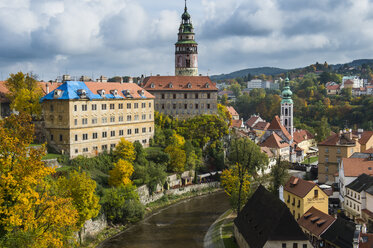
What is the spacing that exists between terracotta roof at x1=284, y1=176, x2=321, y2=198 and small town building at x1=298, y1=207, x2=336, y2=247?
194 cm

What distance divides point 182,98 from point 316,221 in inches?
1698

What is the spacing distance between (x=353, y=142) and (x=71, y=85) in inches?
1534

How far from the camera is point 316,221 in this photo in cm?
3853

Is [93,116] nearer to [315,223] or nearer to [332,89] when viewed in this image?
[315,223]

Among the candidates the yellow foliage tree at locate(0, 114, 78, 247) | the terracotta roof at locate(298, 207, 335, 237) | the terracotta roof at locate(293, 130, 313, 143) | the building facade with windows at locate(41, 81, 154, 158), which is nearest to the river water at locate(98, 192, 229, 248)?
the terracotta roof at locate(298, 207, 335, 237)

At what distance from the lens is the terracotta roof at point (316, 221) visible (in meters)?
36.8

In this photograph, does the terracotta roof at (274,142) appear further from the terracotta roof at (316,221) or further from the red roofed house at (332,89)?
the red roofed house at (332,89)

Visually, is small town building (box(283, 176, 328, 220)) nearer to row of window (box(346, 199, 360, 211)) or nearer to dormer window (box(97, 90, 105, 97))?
row of window (box(346, 199, 360, 211))

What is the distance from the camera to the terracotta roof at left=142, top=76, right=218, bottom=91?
7806 centimetres

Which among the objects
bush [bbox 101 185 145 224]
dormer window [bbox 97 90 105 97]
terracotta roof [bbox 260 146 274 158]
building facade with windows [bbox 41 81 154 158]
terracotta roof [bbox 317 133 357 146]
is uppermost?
dormer window [bbox 97 90 105 97]

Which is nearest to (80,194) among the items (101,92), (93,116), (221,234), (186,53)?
(221,234)

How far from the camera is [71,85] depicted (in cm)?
5681

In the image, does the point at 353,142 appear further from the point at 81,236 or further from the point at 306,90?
the point at 306,90

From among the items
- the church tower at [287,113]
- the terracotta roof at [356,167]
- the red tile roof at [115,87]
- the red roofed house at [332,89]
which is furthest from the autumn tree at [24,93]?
the red roofed house at [332,89]
